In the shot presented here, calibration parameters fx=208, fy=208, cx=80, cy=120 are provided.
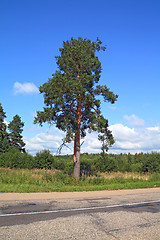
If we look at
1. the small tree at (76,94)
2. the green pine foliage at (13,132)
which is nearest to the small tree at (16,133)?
the green pine foliage at (13,132)

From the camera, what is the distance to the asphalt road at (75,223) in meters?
5.46

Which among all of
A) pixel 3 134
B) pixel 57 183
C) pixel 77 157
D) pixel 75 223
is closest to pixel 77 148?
pixel 77 157

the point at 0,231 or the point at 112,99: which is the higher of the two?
the point at 112,99

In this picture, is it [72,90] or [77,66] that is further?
[77,66]

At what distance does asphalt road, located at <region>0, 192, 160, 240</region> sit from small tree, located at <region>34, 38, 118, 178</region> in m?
11.0

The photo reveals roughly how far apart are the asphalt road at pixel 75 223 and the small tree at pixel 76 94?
1101cm

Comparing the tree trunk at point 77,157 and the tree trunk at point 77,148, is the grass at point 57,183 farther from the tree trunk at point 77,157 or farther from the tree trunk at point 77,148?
the tree trunk at point 77,148

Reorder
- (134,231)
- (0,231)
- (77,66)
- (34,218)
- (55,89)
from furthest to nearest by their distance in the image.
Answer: (77,66), (55,89), (34,218), (134,231), (0,231)

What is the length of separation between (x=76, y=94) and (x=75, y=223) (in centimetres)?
1533

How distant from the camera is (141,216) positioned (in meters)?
7.68

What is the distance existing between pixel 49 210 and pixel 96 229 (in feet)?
8.86

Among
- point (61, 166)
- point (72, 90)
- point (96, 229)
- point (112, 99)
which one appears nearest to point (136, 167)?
point (61, 166)

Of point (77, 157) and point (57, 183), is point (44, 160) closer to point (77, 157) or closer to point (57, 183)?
point (77, 157)

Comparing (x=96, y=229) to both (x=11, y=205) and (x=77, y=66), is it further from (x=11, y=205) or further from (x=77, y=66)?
(x=77, y=66)
